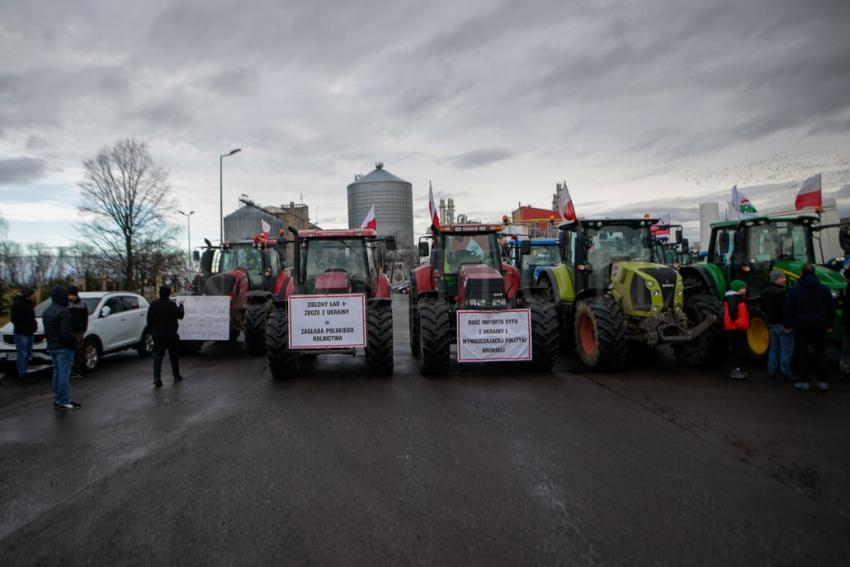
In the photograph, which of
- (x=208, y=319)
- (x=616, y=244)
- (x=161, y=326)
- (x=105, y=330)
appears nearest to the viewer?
(x=161, y=326)

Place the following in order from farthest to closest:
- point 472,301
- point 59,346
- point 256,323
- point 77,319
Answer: point 256,323 < point 472,301 < point 77,319 < point 59,346

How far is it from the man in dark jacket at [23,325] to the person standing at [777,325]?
11.8 metres

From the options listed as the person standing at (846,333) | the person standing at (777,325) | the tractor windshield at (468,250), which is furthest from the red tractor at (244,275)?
the person standing at (846,333)

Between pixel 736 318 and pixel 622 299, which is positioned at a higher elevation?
pixel 622 299

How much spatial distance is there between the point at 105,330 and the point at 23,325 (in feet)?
6.38

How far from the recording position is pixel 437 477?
4.70m

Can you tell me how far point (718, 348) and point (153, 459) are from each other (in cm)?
870

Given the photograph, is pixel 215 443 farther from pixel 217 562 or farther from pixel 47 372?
pixel 47 372

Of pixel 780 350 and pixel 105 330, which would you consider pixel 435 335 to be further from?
pixel 105 330

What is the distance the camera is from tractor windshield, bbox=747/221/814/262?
9.70 metres

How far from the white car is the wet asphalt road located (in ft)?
10.1

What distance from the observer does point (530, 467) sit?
16.0 feet

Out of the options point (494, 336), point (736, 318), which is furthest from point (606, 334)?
point (736, 318)

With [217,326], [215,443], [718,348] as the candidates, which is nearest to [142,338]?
[217,326]
